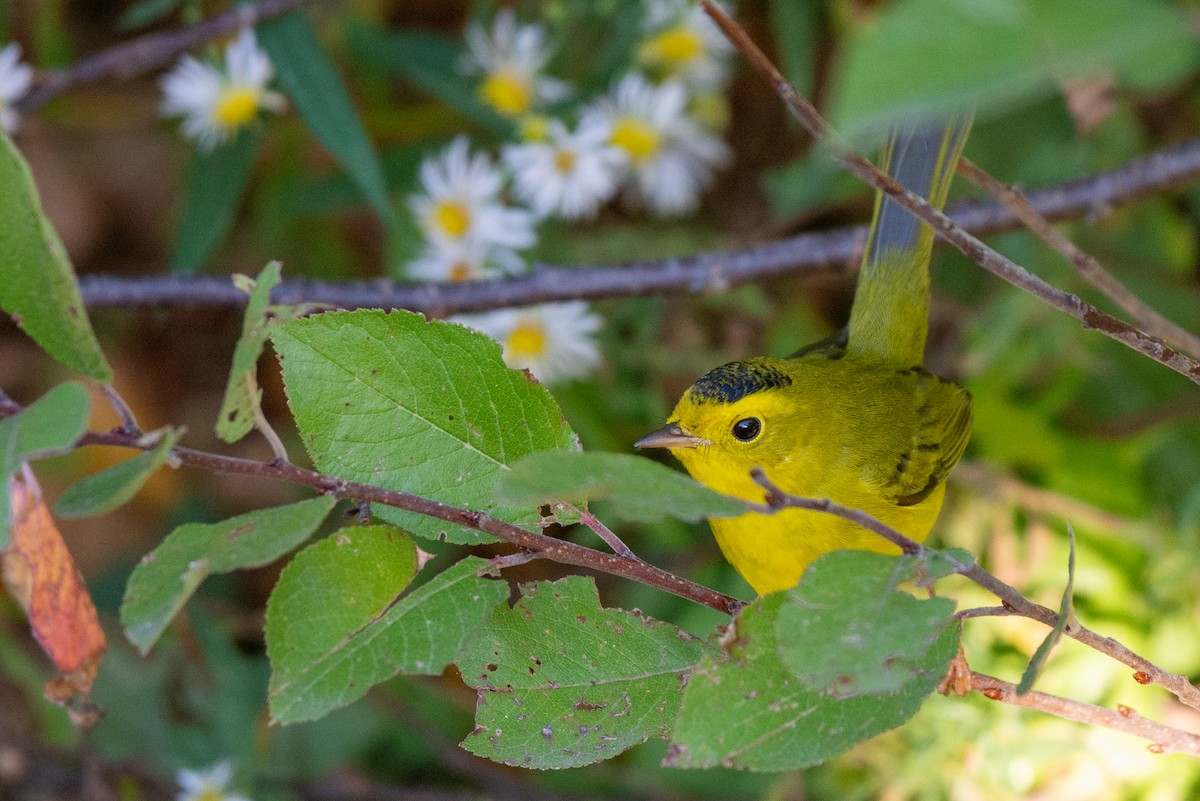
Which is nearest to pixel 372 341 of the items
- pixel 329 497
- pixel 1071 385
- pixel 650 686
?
pixel 329 497

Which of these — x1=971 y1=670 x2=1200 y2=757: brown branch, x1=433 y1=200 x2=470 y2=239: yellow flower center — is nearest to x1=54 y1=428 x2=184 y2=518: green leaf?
x1=971 y1=670 x2=1200 y2=757: brown branch

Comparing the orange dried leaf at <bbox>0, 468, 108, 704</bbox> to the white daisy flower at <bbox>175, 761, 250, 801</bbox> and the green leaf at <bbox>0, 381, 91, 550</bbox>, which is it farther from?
the white daisy flower at <bbox>175, 761, 250, 801</bbox>

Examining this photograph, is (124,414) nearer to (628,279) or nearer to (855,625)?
(855,625)

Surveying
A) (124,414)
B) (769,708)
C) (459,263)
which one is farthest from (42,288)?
(459,263)

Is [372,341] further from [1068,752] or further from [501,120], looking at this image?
[1068,752]

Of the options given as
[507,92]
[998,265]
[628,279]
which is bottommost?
[998,265]

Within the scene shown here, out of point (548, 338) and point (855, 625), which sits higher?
point (548, 338)
